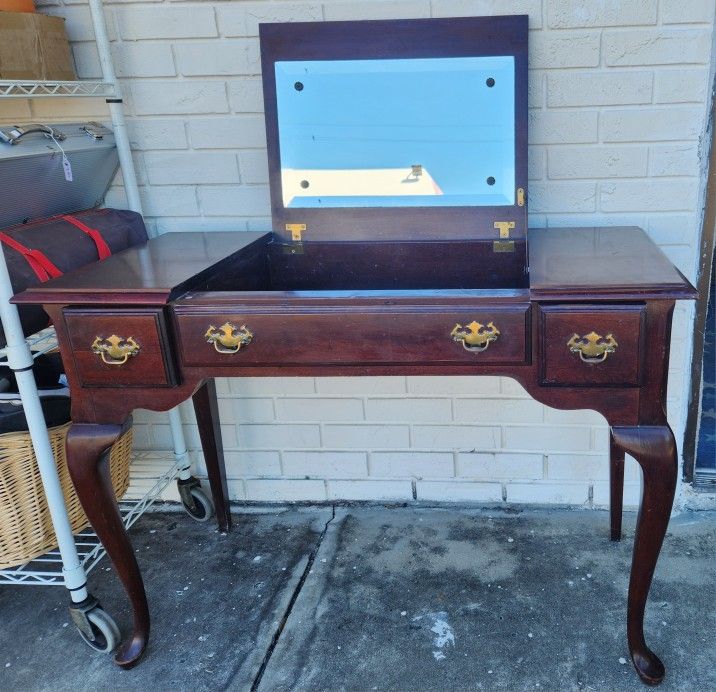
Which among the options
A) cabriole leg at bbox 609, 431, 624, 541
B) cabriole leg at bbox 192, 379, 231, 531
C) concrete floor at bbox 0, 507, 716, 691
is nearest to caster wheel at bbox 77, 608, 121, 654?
concrete floor at bbox 0, 507, 716, 691

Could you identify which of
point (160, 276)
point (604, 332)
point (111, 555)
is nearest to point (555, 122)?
point (604, 332)

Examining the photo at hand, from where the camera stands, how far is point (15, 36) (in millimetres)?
1720

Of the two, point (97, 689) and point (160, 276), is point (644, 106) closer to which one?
point (160, 276)

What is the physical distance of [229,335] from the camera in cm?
148

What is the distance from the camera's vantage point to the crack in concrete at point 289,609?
1.69 metres

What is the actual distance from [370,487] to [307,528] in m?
0.24

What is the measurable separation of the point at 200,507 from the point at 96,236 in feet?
3.15

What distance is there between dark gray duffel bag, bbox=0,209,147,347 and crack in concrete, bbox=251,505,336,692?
3.15 feet

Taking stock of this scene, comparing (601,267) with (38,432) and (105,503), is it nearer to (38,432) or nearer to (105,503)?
(105,503)

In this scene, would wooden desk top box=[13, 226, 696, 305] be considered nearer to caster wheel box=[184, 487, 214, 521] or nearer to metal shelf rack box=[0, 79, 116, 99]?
metal shelf rack box=[0, 79, 116, 99]

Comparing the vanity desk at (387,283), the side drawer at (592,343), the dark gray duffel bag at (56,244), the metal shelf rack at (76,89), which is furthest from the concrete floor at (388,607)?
the metal shelf rack at (76,89)

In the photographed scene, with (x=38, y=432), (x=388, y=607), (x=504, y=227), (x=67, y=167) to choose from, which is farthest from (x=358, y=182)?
(x=388, y=607)

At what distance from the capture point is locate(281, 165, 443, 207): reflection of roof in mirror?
75.7 inches

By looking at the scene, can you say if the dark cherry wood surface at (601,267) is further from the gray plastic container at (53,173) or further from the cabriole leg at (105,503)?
the gray plastic container at (53,173)
